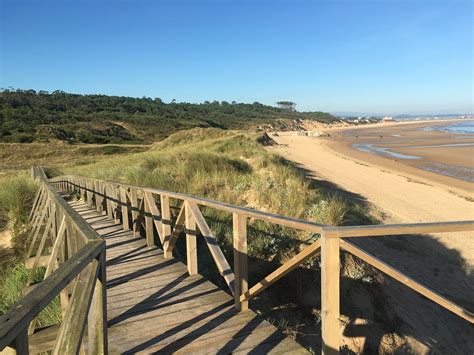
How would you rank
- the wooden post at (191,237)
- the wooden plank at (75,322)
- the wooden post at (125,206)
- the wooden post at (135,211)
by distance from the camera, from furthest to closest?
the wooden post at (125,206) → the wooden post at (135,211) → the wooden post at (191,237) → the wooden plank at (75,322)

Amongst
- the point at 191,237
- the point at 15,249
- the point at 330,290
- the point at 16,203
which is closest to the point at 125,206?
the point at 15,249

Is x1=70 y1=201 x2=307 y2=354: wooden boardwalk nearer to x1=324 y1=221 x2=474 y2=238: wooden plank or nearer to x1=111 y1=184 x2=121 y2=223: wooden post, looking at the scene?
x1=324 y1=221 x2=474 y2=238: wooden plank

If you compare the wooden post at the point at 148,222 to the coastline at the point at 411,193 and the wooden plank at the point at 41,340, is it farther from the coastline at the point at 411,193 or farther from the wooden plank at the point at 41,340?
the coastline at the point at 411,193

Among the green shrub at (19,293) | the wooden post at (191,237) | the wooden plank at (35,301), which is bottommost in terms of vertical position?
the green shrub at (19,293)

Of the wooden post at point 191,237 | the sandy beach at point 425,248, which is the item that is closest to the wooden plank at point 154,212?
the wooden post at point 191,237

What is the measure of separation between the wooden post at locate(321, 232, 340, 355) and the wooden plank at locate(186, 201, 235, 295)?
4.81 ft

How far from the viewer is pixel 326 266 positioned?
2.38 metres

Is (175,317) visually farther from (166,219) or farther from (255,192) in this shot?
(255,192)

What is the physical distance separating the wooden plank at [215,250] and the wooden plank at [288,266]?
29cm

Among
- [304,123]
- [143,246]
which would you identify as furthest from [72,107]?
[143,246]

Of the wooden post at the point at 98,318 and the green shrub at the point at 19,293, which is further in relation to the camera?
the green shrub at the point at 19,293

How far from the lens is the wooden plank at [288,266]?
2654 mm

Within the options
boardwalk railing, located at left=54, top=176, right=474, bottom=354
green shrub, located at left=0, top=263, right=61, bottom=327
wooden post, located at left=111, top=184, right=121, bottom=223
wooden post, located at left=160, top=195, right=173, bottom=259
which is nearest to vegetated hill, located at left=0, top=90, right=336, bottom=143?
wooden post, located at left=111, top=184, right=121, bottom=223

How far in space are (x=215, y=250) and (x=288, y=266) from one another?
1.29m
